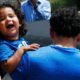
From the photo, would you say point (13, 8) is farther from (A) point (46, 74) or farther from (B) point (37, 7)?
(B) point (37, 7)

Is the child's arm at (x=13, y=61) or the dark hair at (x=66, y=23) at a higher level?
the dark hair at (x=66, y=23)

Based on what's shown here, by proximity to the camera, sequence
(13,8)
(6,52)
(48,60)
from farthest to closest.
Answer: (13,8)
(6,52)
(48,60)

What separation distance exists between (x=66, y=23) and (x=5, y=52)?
455mm

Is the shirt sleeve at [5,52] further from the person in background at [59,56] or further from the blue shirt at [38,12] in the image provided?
the blue shirt at [38,12]

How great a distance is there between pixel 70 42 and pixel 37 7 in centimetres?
423

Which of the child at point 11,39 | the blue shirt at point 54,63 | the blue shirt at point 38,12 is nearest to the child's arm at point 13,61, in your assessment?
the child at point 11,39

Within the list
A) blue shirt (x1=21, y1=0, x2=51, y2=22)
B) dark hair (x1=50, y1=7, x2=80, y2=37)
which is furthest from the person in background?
blue shirt (x1=21, y1=0, x2=51, y2=22)

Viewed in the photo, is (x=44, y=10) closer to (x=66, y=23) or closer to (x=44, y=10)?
(x=44, y=10)

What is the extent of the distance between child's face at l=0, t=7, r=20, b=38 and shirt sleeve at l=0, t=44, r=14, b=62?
0.63 ft

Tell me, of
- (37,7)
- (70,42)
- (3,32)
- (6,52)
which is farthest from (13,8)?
(37,7)

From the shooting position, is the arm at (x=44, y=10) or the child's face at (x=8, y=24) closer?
the child's face at (x=8, y=24)

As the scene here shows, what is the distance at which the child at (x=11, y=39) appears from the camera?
2334mm

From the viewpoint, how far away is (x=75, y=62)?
2.18 meters

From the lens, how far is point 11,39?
105 inches
